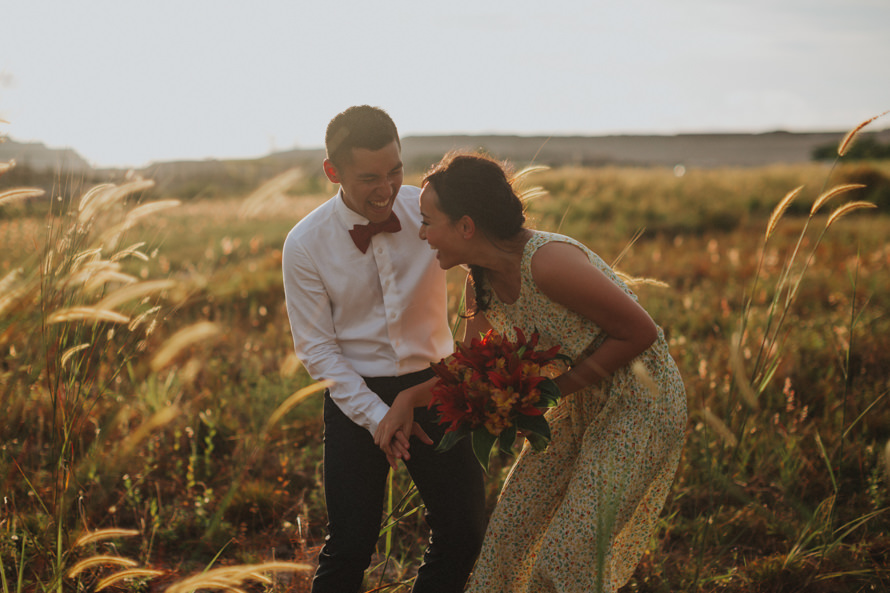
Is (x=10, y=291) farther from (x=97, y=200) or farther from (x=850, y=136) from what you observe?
(x=850, y=136)

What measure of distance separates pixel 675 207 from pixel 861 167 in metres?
7.11

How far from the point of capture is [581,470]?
2.34 m

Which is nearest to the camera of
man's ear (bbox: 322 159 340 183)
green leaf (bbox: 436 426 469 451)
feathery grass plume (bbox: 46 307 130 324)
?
feathery grass plume (bbox: 46 307 130 324)

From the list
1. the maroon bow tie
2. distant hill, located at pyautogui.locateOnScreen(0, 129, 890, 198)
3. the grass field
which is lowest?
the grass field

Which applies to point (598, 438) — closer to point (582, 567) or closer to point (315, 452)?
point (582, 567)

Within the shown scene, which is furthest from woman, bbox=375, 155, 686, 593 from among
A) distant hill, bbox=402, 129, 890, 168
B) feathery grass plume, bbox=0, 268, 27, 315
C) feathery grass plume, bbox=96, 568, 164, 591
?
distant hill, bbox=402, 129, 890, 168

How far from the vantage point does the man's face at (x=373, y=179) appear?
2600mm

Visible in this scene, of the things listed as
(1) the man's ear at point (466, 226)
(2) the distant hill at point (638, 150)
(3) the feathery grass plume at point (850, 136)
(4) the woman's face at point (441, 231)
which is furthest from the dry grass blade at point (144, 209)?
(2) the distant hill at point (638, 150)

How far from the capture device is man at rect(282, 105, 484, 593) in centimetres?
256

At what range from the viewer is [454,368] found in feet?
7.23

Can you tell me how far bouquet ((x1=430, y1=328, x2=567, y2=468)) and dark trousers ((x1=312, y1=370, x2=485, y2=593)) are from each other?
1.40ft

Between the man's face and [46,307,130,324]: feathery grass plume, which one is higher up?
the man's face

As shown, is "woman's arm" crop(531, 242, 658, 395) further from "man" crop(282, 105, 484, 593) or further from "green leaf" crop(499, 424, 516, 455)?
"man" crop(282, 105, 484, 593)

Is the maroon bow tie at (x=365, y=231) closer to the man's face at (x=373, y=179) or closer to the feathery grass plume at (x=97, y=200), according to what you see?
the man's face at (x=373, y=179)
